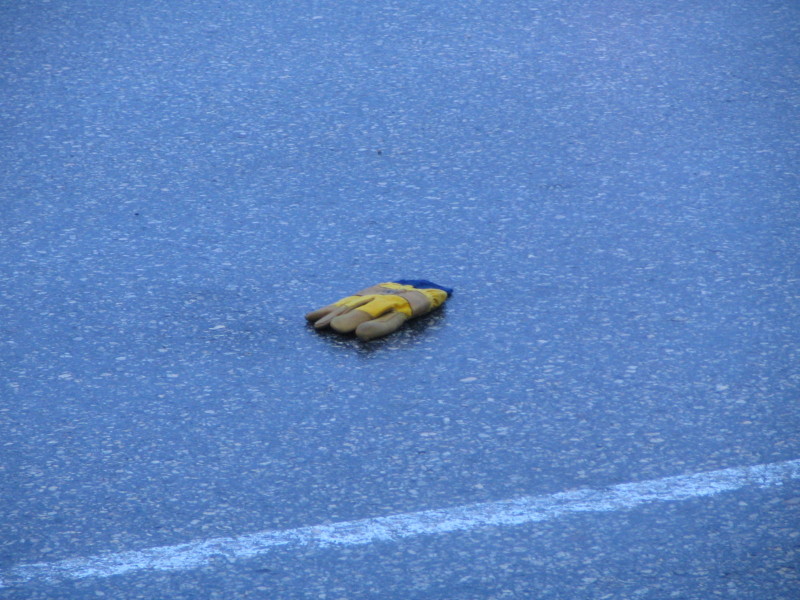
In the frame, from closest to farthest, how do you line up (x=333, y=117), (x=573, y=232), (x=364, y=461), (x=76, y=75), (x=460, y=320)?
1. (x=364, y=461)
2. (x=460, y=320)
3. (x=573, y=232)
4. (x=333, y=117)
5. (x=76, y=75)

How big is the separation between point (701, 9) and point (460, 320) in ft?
13.6

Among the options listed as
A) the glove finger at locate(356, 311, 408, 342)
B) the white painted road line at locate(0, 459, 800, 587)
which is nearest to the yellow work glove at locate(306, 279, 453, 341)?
the glove finger at locate(356, 311, 408, 342)

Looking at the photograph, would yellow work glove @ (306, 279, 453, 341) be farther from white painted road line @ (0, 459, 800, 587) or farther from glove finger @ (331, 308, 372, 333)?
white painted road line @ (0, 459, 800, 587)

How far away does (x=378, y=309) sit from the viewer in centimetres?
423

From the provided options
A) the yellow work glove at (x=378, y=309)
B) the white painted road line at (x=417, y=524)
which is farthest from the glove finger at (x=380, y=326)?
the white painted road line at (x=417, y=524)

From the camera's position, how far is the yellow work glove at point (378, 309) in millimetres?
4203

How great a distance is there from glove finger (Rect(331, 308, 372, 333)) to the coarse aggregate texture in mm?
90

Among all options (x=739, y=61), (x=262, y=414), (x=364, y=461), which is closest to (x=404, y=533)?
(x=364, y=461)

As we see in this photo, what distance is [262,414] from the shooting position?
3777 millimetres

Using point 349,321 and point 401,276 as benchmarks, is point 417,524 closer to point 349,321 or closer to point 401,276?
point 349,321

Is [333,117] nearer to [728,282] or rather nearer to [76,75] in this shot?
[76,75]

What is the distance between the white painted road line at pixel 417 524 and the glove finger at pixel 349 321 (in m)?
1.09

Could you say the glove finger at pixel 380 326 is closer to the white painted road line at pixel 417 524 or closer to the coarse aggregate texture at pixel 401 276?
the coarse aggregate texture at pixel 401 276

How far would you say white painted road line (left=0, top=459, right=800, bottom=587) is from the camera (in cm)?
307
